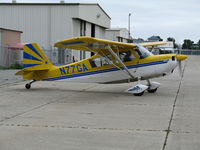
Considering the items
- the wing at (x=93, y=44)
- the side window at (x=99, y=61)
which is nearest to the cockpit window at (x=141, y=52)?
the wing at (x=93, y=44)

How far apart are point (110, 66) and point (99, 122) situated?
5273 millimetres

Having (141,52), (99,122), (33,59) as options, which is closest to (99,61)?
(141,52)

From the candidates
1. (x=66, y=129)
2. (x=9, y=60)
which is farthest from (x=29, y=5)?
(x=66, y=129)

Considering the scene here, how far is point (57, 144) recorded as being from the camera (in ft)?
17.1

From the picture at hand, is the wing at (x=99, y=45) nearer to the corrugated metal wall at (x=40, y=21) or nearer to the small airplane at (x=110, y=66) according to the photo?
the small airplane at (x=110, y=66)

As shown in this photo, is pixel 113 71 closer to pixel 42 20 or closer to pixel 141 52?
pixel 141 52

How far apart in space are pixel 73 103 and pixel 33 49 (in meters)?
4.10

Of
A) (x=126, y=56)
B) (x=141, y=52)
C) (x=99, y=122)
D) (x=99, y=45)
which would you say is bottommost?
(x=99, y=122)

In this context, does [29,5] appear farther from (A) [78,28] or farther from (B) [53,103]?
(B) [53,103]

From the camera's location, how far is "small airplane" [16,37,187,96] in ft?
36.4

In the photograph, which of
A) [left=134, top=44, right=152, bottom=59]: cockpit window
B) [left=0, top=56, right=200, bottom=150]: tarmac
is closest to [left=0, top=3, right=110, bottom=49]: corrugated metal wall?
[left=134, top=44, right=152, bottom=59]: cockpit window

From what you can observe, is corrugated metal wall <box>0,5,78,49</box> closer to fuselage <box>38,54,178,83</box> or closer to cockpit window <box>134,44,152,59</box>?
fuselage <box>38,54,178,83</box>

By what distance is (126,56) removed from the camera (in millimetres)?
11750

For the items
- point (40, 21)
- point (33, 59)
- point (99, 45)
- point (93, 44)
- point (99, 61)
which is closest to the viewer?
point (93, 44)
